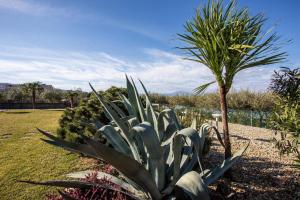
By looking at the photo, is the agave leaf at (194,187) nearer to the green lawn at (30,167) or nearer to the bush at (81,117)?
the green lawn at (30,167)

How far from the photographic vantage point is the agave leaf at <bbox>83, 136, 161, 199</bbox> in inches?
63.5

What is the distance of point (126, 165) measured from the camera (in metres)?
1.77

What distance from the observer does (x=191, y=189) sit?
171 cm

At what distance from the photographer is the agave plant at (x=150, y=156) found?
1.73 m

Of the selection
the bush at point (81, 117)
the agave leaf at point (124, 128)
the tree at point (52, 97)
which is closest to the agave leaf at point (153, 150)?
the agave leaf at point (124, 128)

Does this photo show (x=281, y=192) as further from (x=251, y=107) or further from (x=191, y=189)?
(x=251, y=107)

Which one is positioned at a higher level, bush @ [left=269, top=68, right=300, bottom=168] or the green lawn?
bush @ [left=269, top=68, right=300, bottom=168]

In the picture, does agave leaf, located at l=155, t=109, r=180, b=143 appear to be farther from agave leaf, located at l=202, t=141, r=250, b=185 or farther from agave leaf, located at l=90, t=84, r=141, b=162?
agave leaf, located at l=202, t=141, r=250, b=185

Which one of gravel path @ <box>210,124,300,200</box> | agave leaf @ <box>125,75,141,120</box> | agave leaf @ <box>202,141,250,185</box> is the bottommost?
gravel path @ <box>210,124,300,200</box>

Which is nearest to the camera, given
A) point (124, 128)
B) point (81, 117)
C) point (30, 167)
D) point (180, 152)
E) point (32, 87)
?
point (180, 152)

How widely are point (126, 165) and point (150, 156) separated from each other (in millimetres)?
347

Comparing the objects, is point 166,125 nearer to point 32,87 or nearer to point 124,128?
point 124,128

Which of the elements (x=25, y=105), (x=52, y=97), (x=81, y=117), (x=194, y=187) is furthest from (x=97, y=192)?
(x=52, y=97)

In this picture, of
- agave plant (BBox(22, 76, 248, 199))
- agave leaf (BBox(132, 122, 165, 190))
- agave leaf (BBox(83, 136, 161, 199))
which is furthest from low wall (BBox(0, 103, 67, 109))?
agave leaf (BBox(83, 136, 161, 199))
